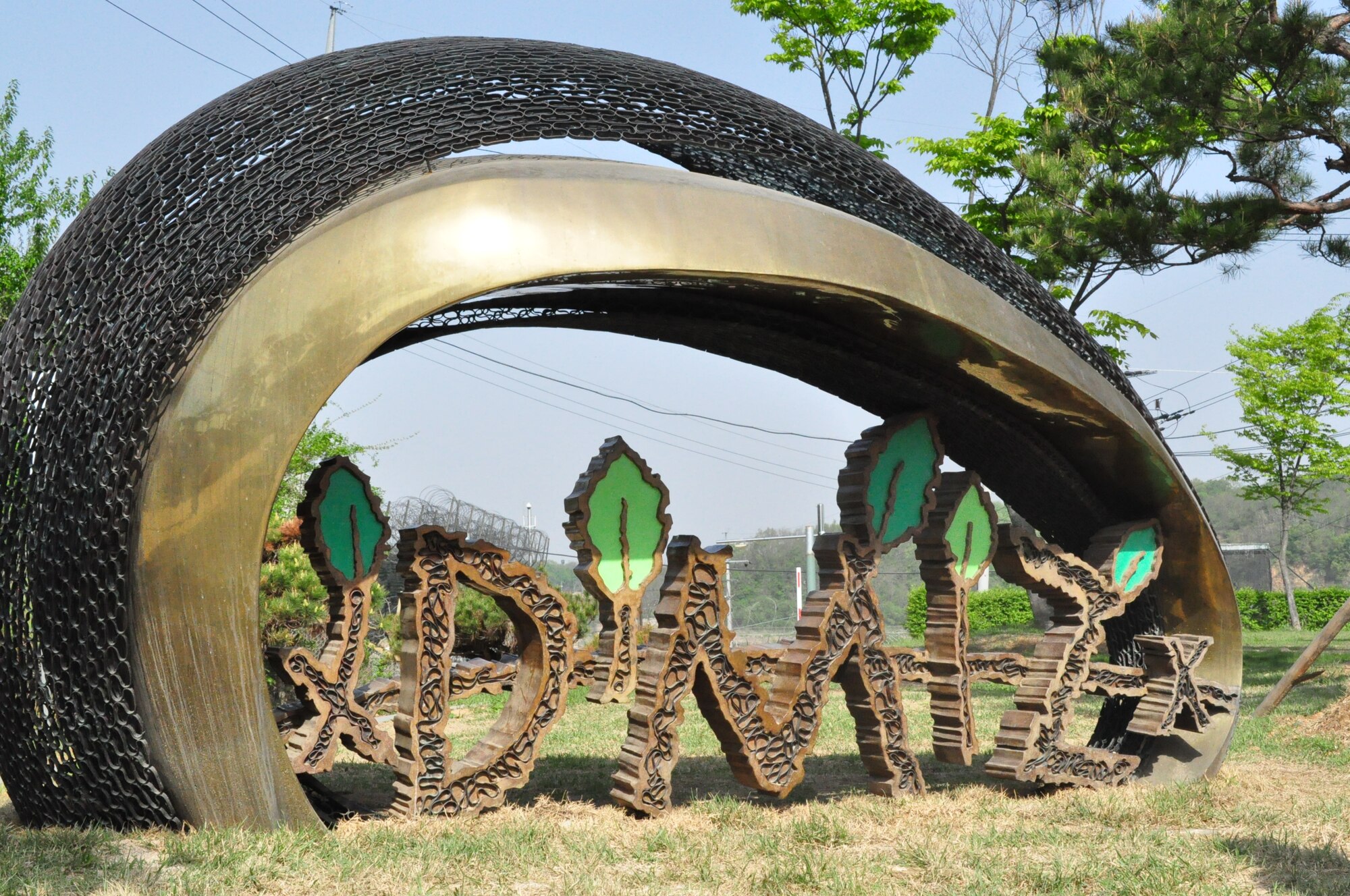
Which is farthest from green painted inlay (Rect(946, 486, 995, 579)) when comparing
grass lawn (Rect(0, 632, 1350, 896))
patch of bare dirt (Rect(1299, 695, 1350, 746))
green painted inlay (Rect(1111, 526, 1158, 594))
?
patch of bare dirt (Rect(1299, 695, 1350, 746))

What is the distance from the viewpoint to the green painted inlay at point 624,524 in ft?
23.4

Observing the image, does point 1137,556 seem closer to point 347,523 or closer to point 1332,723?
point 1332,723

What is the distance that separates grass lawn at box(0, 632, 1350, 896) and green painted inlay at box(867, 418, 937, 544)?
57.6 inches

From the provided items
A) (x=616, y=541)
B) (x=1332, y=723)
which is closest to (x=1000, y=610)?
(x=1332, y=723)

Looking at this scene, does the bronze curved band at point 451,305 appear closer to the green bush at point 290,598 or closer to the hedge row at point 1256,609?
the green bush at point 290,598

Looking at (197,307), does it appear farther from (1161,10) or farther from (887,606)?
(887,606)

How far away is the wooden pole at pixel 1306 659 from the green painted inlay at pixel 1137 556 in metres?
3.59

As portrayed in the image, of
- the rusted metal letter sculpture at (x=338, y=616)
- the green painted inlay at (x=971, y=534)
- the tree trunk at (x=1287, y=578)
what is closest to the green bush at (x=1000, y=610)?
the tree trunk at (x=1287, y=578)

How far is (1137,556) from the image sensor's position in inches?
291

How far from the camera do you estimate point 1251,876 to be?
5.11m

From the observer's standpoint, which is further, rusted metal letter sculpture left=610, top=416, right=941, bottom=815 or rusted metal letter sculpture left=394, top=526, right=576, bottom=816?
rusted metal letter sculpture left=610, top=416, right=941, bottom=815

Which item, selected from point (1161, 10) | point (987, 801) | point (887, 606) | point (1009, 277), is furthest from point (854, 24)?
point (887, 606)

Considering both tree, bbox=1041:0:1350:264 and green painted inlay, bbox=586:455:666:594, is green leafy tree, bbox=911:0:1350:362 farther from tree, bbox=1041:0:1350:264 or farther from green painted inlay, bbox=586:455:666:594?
green painted inlay, bbox=586:455:666:594

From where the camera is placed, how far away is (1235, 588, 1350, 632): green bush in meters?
29.0
